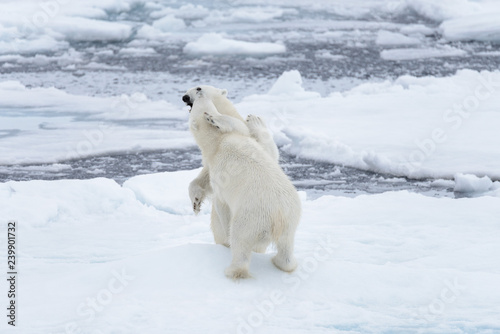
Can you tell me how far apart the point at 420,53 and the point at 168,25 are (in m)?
6.03

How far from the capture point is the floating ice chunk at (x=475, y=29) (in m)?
14.5

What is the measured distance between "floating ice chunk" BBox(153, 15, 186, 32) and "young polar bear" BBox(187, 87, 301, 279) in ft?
44.0

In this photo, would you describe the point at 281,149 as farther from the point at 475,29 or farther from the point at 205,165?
the point at 475,29

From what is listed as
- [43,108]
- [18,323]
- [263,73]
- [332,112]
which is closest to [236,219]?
[18,323]

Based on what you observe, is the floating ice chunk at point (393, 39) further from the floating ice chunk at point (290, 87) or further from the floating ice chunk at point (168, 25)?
the floating ice chunk at point (290, 87)

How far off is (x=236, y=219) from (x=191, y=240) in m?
1.53

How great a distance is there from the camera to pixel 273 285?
2652 millimetres

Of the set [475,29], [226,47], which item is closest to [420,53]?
[475,29]

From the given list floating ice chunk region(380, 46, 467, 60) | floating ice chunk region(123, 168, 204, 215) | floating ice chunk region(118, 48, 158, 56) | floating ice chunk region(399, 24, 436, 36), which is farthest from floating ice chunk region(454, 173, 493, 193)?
floating ice chunk region(399, 24, 436, 36)

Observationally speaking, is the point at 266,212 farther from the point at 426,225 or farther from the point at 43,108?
the point at 43,108

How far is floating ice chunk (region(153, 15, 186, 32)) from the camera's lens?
15.9 metres

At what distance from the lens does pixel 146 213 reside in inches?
186

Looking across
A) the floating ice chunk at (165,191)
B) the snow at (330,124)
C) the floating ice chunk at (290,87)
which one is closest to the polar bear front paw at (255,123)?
the floating ice chunk at (165,191)

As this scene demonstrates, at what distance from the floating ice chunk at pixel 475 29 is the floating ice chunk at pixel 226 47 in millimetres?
4140
